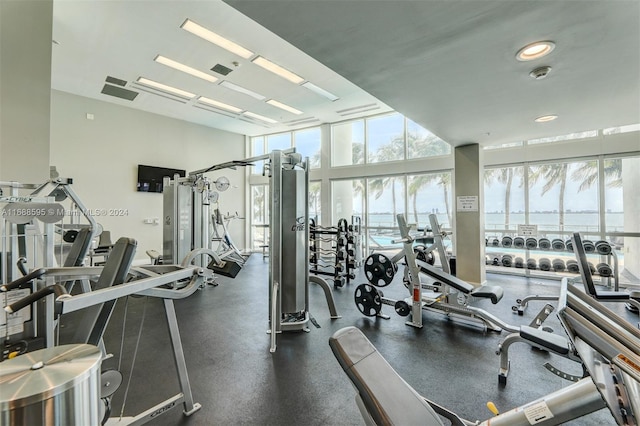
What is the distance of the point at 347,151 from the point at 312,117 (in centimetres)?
138

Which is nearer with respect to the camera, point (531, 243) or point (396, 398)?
point (396, 398)

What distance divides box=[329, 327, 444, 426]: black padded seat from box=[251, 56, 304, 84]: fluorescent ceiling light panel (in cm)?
483

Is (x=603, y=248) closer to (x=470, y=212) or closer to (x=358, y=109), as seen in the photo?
(x=470, y=212)

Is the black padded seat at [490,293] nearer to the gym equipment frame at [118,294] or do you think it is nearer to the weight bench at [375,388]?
the weight bench at [375,388]

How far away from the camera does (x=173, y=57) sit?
4641mm

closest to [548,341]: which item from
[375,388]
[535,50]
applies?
[375,388]

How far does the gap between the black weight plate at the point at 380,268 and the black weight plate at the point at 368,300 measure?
314 millimetres

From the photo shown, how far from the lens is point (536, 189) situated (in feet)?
18.6

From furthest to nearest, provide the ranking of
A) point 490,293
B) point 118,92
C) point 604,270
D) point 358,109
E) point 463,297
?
point 358,109, point 118,92, point 604,270, point 463,297, point 490,293

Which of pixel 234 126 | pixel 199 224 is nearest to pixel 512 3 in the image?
pixel 199 224

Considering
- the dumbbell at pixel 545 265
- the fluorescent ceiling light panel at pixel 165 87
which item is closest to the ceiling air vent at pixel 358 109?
the fluorescent ceiling light panel at pixel 165 87

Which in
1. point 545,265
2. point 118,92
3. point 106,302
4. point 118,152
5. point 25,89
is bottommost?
point 545,265

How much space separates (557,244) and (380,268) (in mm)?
3601

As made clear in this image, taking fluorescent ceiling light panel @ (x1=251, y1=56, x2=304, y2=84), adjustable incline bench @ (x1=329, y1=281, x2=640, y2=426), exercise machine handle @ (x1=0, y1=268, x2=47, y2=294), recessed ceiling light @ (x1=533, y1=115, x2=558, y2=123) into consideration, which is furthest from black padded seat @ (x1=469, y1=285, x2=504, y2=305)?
fluorescent ceiling light panel @ (x1=251, y1=56, x2=304, y2=84)
